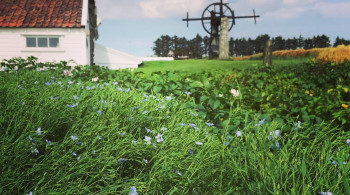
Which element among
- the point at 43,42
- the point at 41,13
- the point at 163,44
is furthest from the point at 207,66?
the point at 163,44

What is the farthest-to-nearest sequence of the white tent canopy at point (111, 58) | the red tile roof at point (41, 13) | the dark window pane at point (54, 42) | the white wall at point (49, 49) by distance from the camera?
the white tent canopy at point (111, 58) → the dark window pane at point (54, 42) → the white wall at point (49, 49) → the red tile roof at point (41, 13)

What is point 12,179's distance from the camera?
210cm

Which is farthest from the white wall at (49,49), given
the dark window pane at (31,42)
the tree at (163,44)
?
the tree at (163,44)

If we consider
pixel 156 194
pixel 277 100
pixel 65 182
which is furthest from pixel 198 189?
pixel 277 100

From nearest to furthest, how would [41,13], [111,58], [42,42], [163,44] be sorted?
[41,13], [42,42], [111,58], [163,44]

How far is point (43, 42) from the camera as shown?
46.9ft

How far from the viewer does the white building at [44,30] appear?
1399cm

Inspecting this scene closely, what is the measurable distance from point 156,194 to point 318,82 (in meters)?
6.32

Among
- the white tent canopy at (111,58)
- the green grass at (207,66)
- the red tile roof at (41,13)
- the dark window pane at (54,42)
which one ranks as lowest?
the green grass at (207,66)

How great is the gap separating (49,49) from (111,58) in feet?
17.8

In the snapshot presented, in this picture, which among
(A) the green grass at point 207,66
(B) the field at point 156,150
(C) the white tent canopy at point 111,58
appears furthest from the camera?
(C) the white tent canopy at point 111,58

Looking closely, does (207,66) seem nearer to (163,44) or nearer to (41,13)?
(41,13)

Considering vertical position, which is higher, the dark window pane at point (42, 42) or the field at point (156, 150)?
the dark window pane at point (42, 42)

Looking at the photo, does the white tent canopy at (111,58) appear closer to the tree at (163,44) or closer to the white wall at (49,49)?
the white wall at (49,49)
